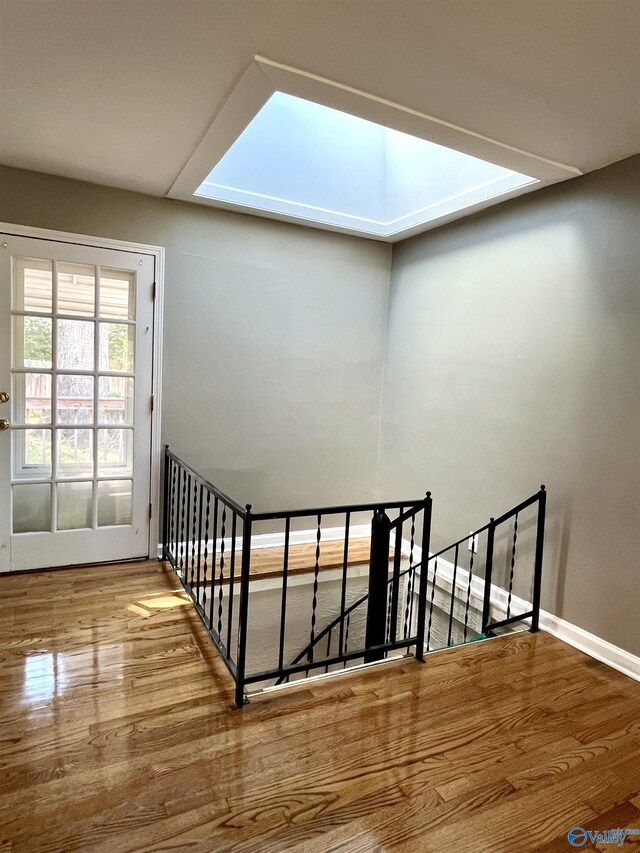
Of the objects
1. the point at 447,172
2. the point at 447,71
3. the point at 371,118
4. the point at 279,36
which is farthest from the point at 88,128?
the point at 447,172

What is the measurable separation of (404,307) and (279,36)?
2.45m

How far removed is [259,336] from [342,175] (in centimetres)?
128

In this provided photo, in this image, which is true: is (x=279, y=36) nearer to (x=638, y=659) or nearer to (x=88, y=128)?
(x=88, y=128)

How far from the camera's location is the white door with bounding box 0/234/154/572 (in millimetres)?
3023

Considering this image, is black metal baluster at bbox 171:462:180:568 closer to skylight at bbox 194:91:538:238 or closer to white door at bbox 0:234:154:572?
white door at bbox 0:234:154:572

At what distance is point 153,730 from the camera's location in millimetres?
1817

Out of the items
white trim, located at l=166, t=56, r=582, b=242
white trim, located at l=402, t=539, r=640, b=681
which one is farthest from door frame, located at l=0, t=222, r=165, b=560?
white trim, located at l=402, t=539, r=640, b=681

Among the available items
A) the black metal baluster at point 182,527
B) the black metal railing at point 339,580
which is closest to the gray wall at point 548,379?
the black metal railing at point 339,580

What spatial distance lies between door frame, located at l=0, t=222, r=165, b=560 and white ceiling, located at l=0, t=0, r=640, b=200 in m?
0.70

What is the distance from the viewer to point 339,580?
3.81m

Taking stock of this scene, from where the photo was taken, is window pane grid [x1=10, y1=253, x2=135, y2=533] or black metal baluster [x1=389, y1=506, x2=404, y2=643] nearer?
black metal baluster [x1=389, y1=506, x2=404, y2=643]

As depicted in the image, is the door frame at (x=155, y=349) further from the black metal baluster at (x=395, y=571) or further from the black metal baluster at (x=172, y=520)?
the black metal baluster at (x=395, y=571)

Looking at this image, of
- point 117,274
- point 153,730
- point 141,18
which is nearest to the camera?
point 141,18

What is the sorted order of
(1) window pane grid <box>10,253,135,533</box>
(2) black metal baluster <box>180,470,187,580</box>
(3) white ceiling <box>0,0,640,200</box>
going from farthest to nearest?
(2) black metal baluster <box>180,470,187,580</box>, (1) window pane grid <box>10,253,135,533</box>, (3) white ceiling <box>0,0,640,200</box>
